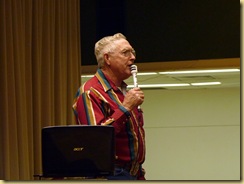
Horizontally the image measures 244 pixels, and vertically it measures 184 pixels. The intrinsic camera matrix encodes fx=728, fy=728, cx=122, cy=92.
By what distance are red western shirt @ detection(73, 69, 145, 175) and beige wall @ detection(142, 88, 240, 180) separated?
142mm

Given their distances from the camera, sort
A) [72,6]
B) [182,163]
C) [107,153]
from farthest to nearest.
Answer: [72,6]
[182,163]
[107,153]

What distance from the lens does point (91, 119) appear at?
2379 mm

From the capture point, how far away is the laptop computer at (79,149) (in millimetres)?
2236

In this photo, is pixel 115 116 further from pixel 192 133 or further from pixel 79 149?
pixel 192 133

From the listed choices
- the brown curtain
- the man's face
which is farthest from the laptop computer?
the brown curtain

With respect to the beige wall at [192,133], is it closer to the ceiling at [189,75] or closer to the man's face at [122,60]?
the ceiling at [189,75]

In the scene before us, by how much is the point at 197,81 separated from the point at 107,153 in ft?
Result: 1.91

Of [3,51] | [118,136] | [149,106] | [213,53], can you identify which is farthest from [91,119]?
[3,51]

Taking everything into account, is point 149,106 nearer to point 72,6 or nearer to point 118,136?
point 118,136

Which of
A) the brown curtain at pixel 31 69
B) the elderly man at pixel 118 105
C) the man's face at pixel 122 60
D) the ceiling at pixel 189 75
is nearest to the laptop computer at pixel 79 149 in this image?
the elderly man at pixel 118 105

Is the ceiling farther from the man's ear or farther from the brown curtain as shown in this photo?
the brown curtain

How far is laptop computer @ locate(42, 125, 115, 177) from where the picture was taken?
2.24 metres

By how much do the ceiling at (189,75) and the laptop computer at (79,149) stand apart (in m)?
0.44

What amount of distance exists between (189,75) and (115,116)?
438 mm
